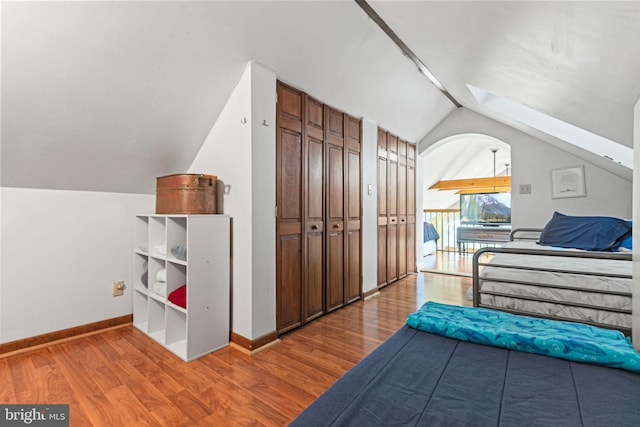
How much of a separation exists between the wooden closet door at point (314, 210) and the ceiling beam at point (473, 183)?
487 centimetres

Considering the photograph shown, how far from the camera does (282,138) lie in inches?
95.9

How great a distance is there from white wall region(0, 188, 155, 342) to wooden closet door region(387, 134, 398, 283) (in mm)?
2905

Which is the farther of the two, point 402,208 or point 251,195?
point 402,208

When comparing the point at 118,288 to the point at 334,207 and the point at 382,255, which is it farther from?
the point at 382,255

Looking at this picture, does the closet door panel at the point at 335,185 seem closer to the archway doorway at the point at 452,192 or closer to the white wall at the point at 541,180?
the white wall at the point at 541,180

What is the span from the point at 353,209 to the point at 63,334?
2.79 meters

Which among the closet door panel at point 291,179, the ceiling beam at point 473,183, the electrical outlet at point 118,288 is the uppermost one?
the ceiling beam at point 473,183

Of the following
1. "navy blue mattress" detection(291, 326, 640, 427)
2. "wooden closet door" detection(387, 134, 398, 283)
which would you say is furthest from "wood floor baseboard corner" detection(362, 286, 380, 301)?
"navy blue mattress" detection(291, 326, 640, 427)

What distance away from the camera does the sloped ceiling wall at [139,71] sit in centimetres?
162

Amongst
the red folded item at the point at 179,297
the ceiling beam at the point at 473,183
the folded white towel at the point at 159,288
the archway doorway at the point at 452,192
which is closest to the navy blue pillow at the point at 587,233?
the archway doorway at the point at 452,192

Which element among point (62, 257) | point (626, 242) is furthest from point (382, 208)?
point (62, 257)

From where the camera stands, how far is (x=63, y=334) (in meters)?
2.34

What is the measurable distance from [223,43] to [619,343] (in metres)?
2.58

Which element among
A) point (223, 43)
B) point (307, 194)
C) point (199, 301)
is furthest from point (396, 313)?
point (223, 43)
